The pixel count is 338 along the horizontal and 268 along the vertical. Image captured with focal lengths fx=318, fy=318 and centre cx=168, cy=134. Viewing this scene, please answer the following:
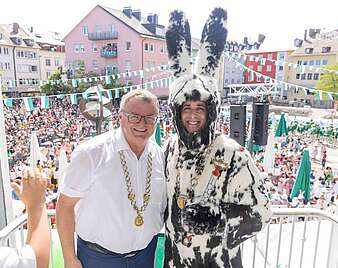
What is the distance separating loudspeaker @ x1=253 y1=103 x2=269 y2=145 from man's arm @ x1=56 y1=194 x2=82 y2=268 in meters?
5.50

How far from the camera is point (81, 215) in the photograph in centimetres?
128

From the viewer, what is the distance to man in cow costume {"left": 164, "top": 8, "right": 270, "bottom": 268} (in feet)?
4.21

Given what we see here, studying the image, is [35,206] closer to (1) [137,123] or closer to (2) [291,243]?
(1) [137,123]

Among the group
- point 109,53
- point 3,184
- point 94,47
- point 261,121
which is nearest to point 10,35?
point 94,47

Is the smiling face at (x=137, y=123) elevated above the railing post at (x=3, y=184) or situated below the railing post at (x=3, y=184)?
above

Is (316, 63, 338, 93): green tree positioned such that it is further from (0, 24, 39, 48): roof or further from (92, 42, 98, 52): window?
(0, 24, 39, 48): roof

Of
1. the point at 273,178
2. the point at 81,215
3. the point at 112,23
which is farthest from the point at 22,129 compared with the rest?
the point at 81,215

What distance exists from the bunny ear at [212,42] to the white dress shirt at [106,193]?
493 mm

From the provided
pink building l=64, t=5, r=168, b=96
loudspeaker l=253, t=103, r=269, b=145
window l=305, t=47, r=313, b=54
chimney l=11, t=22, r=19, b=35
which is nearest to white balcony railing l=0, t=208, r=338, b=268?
loudspeaker l=253, t=103, r=269, b=145

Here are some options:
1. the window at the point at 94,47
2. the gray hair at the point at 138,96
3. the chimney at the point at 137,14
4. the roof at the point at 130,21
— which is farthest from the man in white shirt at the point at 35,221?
the window at the point at 94,47

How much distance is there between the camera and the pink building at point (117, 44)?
22.6 metres

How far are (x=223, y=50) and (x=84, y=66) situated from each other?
24406mm

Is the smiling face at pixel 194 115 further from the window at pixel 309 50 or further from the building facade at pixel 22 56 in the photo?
the window at pixel 309 50

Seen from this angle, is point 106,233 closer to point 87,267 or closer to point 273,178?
point 87,267
